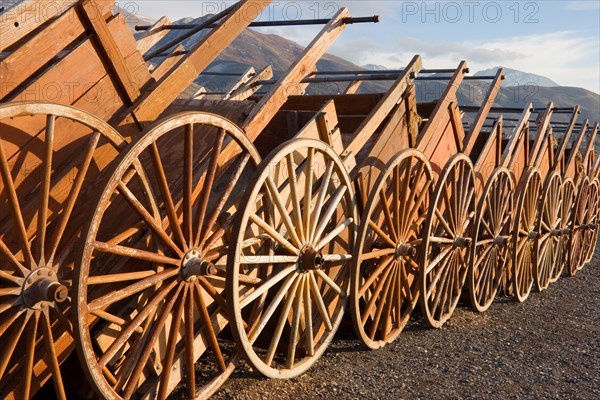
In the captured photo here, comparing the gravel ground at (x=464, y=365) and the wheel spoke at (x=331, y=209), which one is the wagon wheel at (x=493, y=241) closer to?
the gravel ground at (x=464, y=365)

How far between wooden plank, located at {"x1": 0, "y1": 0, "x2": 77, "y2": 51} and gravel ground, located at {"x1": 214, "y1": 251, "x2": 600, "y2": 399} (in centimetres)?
233

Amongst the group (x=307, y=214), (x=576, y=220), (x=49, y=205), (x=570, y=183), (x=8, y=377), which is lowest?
(x=576, y=220)

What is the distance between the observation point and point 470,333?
5.75 m

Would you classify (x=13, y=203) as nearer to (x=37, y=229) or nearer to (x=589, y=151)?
(x=37, y=229)

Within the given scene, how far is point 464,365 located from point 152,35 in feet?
13.1

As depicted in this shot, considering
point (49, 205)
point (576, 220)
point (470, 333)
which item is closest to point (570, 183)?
point (576, 220)

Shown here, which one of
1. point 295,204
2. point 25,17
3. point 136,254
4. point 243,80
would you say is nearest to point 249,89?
point 243,80

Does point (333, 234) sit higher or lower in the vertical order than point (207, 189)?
lower

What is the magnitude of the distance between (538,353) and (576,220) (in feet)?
15.1

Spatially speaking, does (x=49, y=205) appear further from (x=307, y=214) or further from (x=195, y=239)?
(x=307, y=214)

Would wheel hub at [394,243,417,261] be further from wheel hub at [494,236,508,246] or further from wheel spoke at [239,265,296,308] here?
wheel hub at [494,236,508,246]

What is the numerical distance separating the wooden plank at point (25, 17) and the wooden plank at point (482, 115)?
4.10m

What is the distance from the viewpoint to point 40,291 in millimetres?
2801

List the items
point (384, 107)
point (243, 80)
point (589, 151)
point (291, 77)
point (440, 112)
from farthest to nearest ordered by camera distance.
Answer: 1. point (589, 151)
2. point (243, 80)
3. point (440, 112)
4. point (384, 107)
5. point (291, 77)
